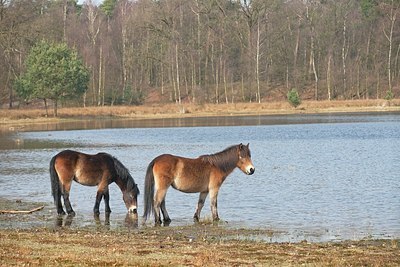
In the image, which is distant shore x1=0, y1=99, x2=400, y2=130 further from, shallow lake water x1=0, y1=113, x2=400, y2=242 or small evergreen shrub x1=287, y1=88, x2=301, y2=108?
shallow lake water x1=0, y1=113, x2=400, y2=242

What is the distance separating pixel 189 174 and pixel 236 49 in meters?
77.3

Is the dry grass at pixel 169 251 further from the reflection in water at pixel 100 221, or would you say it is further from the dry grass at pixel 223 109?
the dry grass at pixel 223 109

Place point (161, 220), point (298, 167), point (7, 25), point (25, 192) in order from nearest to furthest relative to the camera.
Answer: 1. point (161, 220)
2. point (25, 192)
3. point (298, 167)
4. point (7, 25)

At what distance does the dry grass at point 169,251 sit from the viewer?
30.0 ft

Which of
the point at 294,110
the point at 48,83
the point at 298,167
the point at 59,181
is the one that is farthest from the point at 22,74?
the point at 59,181

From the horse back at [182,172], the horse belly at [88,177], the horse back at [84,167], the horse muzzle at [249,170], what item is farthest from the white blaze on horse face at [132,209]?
the horse muzzle at [249,170]

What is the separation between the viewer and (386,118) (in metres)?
55.7

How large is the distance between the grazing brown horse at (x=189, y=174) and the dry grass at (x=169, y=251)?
7.80 feet

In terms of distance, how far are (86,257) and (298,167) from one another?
18.0 m

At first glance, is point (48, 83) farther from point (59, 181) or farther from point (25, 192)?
point (59, 181)

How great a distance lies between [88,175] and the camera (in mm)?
15781

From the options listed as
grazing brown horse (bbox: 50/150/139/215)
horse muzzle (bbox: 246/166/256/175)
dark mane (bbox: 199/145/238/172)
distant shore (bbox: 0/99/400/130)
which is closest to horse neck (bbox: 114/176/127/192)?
grazing brown horse (bbox: 50/150/139/215)

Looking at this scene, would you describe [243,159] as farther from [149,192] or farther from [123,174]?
[123,174]

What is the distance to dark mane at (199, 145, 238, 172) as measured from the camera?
15078mm
